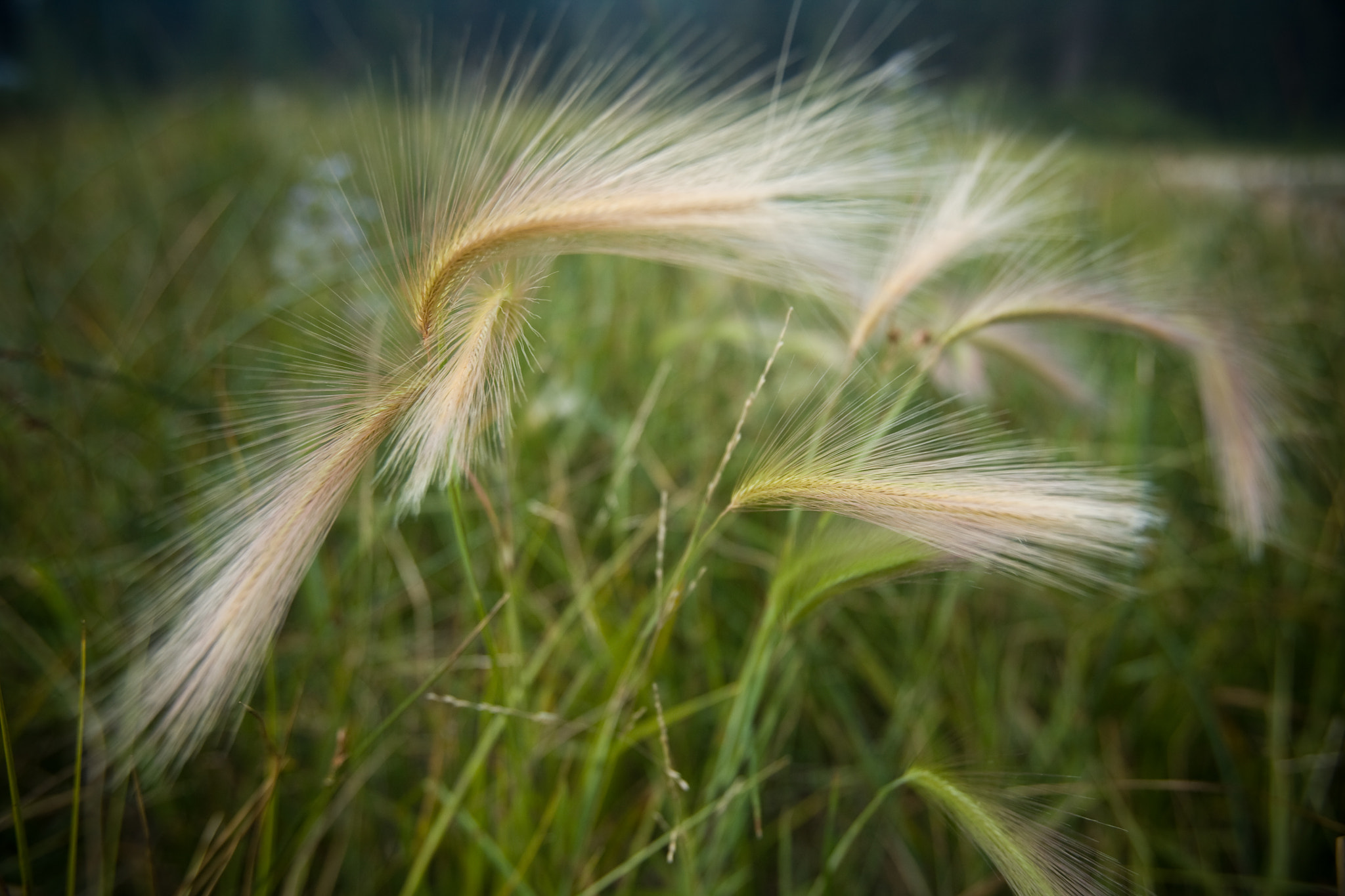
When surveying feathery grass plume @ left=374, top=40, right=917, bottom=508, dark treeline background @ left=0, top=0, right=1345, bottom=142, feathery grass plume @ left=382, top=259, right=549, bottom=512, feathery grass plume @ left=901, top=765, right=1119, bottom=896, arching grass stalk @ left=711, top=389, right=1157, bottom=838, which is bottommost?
feathery grass plume @ left=901, top=765, right=1119, bottom=896

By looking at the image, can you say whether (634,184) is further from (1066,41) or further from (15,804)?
(1066,41)

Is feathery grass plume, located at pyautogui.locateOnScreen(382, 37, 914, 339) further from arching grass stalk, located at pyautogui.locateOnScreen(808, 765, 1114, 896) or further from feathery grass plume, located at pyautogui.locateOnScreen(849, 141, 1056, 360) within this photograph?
arching grass stalk, located at pyautogui.locateOnScreen(808, 765, 1114, 896)

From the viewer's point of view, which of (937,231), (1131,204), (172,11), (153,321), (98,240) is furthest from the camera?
(172,11)

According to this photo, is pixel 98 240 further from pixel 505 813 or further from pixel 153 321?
pixel 505 813

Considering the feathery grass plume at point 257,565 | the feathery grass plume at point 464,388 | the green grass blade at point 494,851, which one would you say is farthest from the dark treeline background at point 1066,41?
the green grass blade at point 494,851

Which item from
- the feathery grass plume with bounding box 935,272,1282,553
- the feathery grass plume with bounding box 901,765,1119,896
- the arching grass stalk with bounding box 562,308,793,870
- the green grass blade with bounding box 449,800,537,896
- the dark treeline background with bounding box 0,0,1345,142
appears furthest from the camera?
the dark treeline background with bounding box 0,0,1345,142

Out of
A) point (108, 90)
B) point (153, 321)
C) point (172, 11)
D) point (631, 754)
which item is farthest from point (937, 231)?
point (172, 11)

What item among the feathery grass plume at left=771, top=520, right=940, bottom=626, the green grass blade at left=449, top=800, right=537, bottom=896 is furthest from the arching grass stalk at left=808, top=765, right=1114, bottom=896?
the green grass blade at left=449, top=800, right=537, bottom=896
